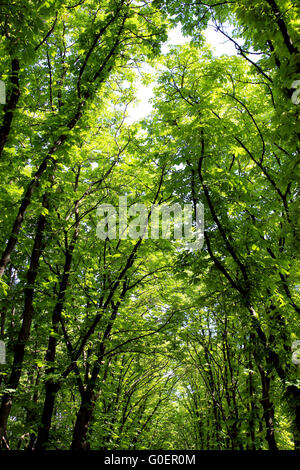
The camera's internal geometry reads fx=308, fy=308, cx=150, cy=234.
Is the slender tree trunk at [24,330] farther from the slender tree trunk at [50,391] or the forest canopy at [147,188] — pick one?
the slender tree trunk at [50,391]

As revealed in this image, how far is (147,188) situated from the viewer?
8.45m

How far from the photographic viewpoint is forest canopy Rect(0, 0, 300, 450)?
14.6 ft

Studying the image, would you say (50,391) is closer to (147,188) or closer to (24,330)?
(24,330)

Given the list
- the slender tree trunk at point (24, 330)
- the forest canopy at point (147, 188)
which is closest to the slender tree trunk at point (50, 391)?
the forest canopy at point (147, 188)

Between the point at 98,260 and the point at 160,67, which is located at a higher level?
the point at 160,67

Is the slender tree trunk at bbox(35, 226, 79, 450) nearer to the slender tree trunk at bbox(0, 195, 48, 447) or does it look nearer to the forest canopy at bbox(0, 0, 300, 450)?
the forest canopy at bbox(0, 0, 300, 450)

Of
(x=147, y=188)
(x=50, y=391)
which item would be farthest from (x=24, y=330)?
(x=147, y=188)

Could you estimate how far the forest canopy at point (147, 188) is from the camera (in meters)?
4.45

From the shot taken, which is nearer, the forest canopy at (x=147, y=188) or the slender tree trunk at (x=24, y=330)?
the forest canopy at (x=147, y=188)

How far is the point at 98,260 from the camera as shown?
29.8 ft

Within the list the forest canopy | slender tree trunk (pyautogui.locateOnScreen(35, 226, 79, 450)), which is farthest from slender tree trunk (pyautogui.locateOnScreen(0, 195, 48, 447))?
slender tree trunk (pyautogui.locateOnScreen(35, 226, 79, 450))
